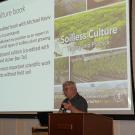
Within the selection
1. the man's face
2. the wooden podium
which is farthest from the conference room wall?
the wooden podium

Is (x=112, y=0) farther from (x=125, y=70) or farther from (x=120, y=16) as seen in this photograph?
(x=125, y=70)

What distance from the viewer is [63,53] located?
2.87 metres

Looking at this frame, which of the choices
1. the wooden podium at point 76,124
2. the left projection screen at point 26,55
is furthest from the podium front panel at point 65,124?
the left projection screen at point 26,55

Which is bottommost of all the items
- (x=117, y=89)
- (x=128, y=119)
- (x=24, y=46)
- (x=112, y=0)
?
(x=128, y=119)

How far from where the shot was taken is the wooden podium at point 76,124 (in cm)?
185

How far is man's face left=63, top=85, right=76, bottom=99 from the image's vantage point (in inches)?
103

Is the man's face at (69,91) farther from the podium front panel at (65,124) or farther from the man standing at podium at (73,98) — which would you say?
the podium front panel at (65,124)

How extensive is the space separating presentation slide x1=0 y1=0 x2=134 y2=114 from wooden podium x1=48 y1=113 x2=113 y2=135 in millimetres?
505

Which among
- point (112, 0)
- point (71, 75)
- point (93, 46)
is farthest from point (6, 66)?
point (112, 0)

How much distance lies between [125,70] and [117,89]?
139mm

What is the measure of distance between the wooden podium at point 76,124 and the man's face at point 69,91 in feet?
1.89

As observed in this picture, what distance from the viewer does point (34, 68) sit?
3092mm

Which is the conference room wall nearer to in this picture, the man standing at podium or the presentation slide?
the presentation slide

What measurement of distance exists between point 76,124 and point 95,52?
0.90 metres
